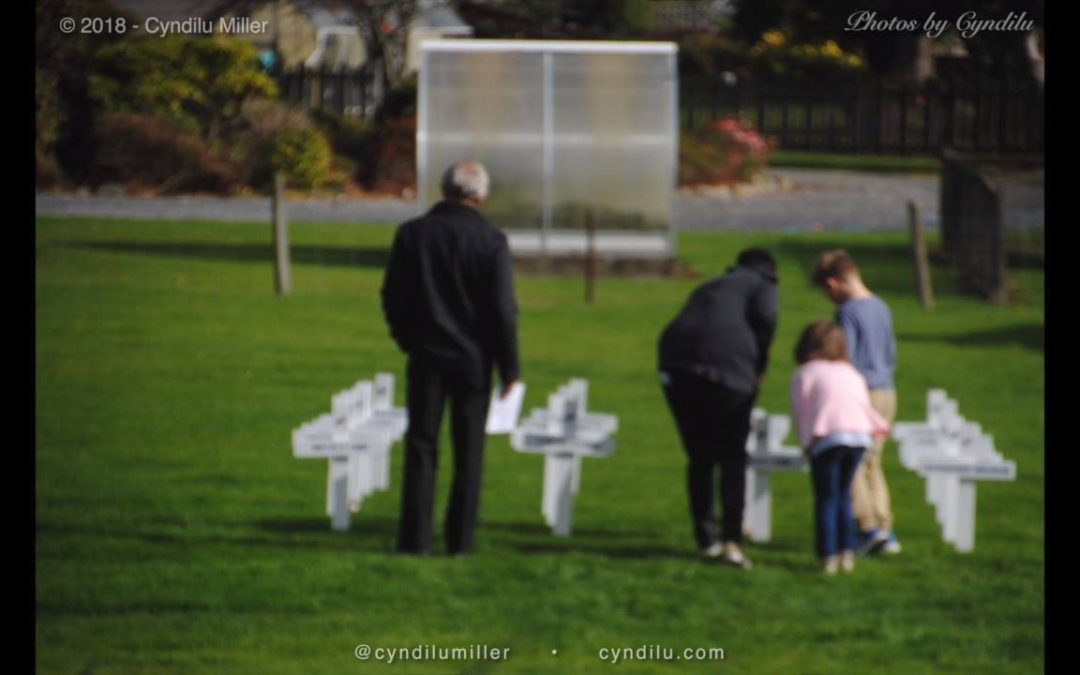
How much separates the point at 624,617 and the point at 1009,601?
1678mm

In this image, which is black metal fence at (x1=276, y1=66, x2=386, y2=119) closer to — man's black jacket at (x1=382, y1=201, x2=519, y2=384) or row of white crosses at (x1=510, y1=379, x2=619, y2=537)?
row of white crosses at (x1=510, y1=379, x2=619, y2=537)

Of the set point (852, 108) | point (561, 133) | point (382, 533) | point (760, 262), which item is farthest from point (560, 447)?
point (852, 108)

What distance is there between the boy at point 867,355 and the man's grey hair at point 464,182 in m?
1.63

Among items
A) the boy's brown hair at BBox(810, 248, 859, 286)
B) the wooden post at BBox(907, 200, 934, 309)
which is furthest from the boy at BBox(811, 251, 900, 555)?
the wooden post at BBox(907, 200, 934, 309)

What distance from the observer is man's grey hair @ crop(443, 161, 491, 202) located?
27.1ft

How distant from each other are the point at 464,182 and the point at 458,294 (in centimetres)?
48

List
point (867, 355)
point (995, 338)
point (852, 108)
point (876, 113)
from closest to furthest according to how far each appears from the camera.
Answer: point (867, 355)
point (995, 338)
point (852, 108)
point (876, 113)

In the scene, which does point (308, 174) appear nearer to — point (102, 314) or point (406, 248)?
point (102, 314)

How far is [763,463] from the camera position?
360 inches

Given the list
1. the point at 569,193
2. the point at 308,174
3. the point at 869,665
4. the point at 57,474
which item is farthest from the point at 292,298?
the point at 869,665

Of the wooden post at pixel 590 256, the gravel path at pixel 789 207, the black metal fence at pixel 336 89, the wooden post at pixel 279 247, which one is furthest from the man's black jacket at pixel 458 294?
the wooden post at pixel 590 256

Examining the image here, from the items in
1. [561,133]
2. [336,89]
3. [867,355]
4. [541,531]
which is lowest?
[541,531]

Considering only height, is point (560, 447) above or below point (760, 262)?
below

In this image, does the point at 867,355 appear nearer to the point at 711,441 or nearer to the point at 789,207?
the point at 711,441
